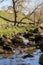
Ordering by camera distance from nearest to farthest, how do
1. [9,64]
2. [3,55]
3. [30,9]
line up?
[9,64]
[3,55]
[30,9]

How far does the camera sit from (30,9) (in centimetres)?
4519

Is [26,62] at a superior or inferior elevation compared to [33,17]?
superior

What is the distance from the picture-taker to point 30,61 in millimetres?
16406

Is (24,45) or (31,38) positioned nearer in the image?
(24,45)

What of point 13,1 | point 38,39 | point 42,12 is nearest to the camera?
point 38,39

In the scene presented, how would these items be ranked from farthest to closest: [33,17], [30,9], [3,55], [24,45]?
[33,17] < [30,9] < [24,45] < [3,55]

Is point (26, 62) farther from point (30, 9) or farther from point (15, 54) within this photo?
point (30, 9)

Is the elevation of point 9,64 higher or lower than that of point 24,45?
higher

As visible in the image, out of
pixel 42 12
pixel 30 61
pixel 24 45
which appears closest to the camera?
pixel 30 61

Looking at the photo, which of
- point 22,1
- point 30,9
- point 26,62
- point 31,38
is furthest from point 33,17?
point 26,62

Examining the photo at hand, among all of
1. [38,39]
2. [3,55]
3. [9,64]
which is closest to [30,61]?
[9,64]

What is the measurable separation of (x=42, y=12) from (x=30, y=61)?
3656 centimetres

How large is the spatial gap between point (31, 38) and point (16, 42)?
4811 mm

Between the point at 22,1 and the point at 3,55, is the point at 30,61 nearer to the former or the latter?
the point at 3,55
